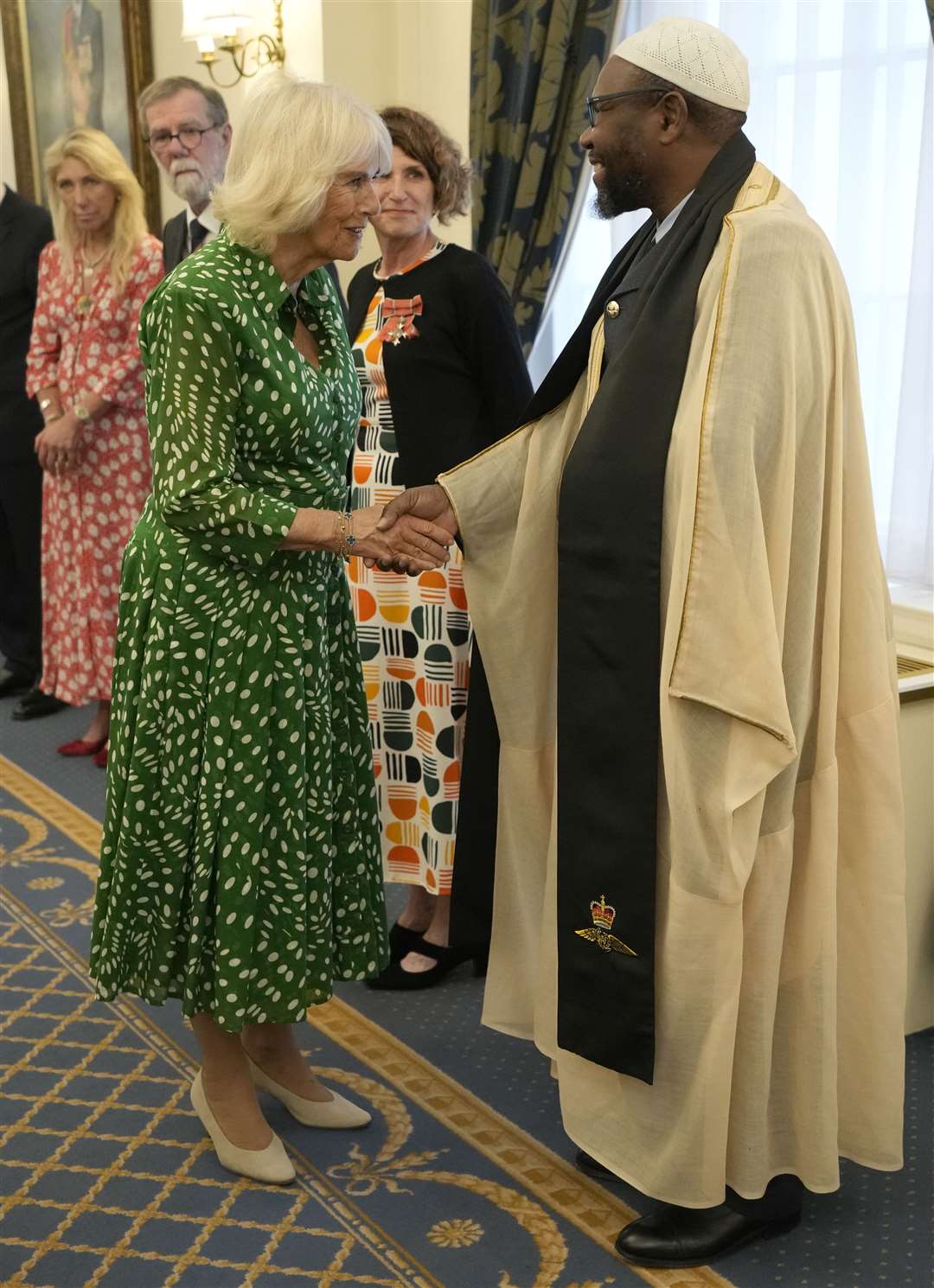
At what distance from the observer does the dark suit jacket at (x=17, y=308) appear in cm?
558

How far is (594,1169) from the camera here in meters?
2.64

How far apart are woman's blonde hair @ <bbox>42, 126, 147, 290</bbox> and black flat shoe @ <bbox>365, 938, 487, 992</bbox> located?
2.58 meters

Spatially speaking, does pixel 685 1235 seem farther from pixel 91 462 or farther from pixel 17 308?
pixel 17 308

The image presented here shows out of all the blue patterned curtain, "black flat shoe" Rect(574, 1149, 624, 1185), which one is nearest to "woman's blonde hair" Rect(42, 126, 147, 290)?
the blue patterned curtain

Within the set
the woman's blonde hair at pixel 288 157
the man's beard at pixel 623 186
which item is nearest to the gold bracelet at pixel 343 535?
the woman's blonde hair at pixel 288 157

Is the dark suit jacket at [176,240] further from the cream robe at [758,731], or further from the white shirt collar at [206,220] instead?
the cream robe at [758,731]

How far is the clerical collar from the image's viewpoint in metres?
2.29

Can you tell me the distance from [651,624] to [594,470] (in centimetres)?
26

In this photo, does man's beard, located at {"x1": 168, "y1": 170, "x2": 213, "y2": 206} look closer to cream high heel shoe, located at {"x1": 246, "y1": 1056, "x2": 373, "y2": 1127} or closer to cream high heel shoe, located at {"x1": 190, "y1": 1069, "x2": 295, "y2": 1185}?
cream high heel shoe, located at {"x1": 246, "y1": 1056, "x2": 373, "y2": 1127}

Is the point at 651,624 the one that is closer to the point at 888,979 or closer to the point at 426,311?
the point at 888,979

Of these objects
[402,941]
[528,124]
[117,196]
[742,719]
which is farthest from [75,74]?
[742,719]

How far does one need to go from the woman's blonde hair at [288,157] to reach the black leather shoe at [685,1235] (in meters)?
1.74

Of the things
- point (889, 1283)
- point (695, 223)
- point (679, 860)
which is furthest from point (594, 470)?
point (889, 1283)

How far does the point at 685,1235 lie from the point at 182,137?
353 cm
